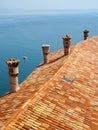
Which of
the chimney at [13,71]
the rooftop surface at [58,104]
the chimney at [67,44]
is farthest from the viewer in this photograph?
the chimney at [67,44]

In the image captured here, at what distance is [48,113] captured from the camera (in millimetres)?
12547

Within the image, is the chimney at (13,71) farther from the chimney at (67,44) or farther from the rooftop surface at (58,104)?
the chimney at (67,44)

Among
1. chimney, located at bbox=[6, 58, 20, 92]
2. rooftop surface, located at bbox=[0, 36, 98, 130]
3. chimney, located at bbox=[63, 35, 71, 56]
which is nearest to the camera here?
rooftop surface, located at bbox=[0, 36, 98, 130]

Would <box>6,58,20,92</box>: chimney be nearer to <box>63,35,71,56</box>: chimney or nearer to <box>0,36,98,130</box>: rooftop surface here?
<box>0,36,98,130</box>: rooftop surface

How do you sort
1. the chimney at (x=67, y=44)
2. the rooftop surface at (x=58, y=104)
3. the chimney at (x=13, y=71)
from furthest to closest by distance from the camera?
1. the chimney at (x=67, y=44)
2. the chimney at (x=13, y=71)
3. the rooftop surface at (x=58, y=104)

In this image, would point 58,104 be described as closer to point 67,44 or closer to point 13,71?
point 13,71

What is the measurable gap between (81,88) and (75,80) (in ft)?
3.82

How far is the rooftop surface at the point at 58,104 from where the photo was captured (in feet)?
38.1

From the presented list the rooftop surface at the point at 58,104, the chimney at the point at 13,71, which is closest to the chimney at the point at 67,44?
the rooftop surface at the point at 58,104

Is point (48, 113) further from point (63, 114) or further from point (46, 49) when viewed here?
point (46, 49)

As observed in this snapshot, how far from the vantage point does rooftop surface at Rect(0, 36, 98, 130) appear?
457 inches

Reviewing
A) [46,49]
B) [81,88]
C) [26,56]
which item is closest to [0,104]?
[81,88]

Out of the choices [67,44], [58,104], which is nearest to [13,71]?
[58,104]

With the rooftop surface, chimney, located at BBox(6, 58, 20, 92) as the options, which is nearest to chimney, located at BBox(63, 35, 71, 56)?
the rooftop surface
